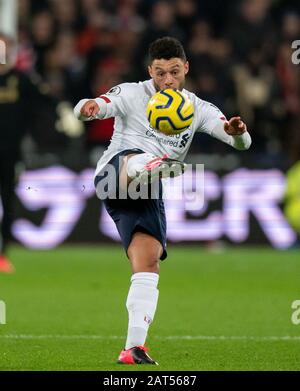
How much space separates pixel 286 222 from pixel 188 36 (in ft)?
11.8

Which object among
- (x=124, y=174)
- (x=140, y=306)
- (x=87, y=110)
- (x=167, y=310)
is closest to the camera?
(x=87, y=110)

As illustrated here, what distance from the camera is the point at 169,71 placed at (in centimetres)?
688

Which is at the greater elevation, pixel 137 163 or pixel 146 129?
pixel 146 129

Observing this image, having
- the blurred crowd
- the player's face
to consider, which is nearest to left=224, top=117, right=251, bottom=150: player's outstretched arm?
the player's face

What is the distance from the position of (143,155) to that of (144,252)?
573 mm

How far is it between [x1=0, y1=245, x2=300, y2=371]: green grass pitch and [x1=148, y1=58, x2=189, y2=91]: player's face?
1.65 metres

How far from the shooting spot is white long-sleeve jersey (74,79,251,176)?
7055mm

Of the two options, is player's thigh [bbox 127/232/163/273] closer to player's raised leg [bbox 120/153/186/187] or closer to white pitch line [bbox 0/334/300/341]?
player's raised leg [bbox 120/153/186/187]

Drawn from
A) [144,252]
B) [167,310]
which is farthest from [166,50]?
[167,310]

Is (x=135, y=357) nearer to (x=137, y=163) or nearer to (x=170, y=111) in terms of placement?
(x=137, y=163)

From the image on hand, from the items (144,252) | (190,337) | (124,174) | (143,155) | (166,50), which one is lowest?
(190,337)

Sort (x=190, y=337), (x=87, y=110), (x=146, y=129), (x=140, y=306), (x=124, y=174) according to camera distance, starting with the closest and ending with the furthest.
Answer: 1. (x=87, y=110)
2. (x=140, y=306)
3. (x=124, y=174)
4. (x=146, y=129)
5. (x=190, y=337)

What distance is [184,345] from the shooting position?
25.2ft
